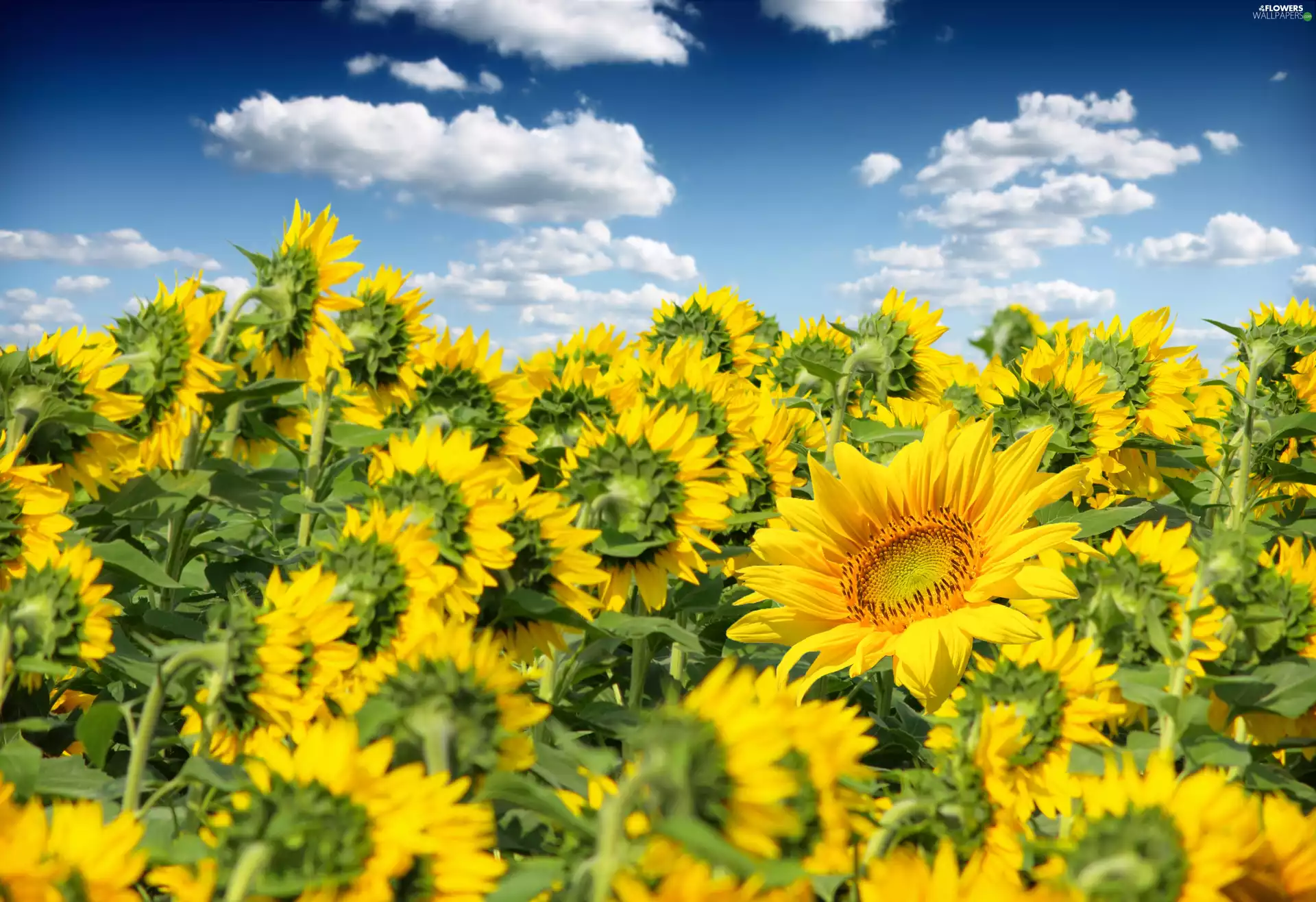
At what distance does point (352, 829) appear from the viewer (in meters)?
1.01

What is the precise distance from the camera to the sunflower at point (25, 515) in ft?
6.30

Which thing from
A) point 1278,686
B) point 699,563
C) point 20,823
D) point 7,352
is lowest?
point 20,823

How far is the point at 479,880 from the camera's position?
1041 millimetres

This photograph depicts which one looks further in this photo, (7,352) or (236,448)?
(236,448)

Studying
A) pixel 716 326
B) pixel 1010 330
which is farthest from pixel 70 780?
pixel 1010 330

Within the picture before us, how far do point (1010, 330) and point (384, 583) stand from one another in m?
7.04

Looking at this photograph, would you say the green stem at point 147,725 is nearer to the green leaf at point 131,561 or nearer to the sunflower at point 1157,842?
the green leaf at point 131,561

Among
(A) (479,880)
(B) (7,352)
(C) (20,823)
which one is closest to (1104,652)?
(A) (479,880)

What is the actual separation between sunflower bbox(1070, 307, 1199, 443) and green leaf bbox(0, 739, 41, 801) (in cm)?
292

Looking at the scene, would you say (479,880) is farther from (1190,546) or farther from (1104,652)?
(1190,546)

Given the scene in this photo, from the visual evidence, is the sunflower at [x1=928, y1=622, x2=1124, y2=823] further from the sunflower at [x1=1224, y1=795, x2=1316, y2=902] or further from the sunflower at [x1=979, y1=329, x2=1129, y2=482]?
the sunflower at [x1=979, y1=329, x2=1129, y2=482]

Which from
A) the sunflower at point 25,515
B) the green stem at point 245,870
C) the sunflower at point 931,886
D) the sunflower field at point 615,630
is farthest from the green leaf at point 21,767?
the sunflower at point 931,886

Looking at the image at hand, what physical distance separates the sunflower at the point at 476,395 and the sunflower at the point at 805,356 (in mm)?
1666

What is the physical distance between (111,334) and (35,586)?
0.71 m
